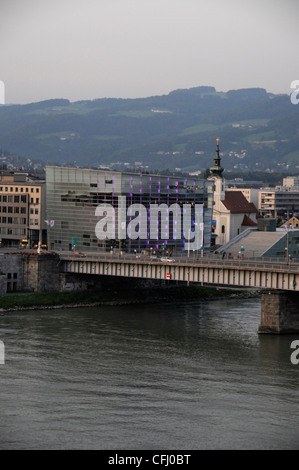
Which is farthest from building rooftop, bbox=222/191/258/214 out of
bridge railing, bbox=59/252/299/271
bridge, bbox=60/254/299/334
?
bridge, bbox=60/254/299/334

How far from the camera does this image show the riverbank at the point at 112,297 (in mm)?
94938

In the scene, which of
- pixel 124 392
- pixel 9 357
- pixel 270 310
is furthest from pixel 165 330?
pixel 124 392

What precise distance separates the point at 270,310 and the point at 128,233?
3858 centimetres

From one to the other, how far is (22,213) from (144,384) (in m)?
73.6

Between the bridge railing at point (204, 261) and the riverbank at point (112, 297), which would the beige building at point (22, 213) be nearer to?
the bridge railing at point (204, 261)

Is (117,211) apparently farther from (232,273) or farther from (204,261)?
(232,273)

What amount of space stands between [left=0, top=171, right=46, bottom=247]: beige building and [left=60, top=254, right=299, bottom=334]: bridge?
23.7m

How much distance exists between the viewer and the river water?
48.1 metres

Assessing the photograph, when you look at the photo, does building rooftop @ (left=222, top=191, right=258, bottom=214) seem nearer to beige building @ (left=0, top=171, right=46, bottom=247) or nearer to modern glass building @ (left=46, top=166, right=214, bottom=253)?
modern glass building @ (left=46, top=166, right=214, bottom=253)

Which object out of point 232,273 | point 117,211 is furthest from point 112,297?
point 232,273

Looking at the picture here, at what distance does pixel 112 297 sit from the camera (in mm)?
104688

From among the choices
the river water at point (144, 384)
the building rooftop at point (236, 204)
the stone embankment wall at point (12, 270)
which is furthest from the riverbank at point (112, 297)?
the building rooftop at point (236, 204)

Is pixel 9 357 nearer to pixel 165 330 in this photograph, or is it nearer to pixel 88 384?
pixel 88 384
